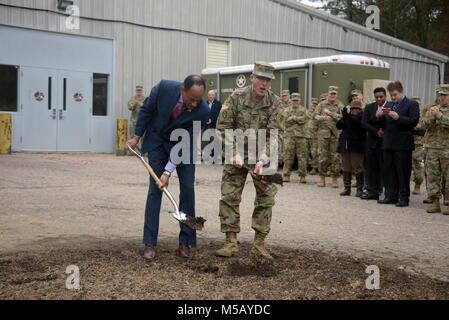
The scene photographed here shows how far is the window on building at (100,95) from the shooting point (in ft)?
58.2

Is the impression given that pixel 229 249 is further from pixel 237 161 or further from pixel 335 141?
pixel 335 141

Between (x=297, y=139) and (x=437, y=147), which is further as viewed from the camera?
(x=297, y=139)

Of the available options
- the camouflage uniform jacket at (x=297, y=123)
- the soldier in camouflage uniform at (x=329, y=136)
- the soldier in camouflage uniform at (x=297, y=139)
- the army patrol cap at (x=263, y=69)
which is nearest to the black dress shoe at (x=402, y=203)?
the soldier in camouflage uniform at (x=329, y=136)

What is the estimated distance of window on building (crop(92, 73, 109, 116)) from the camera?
58.2ft

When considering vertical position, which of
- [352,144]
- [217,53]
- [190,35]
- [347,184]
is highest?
[190,35]

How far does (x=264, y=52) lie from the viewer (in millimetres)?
20719

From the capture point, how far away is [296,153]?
12.3 meters

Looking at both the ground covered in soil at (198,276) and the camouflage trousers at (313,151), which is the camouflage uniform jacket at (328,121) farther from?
the ground covered in soil at (198,276)

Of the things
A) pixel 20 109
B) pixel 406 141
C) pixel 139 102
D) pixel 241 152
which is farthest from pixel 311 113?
pixel 20 109

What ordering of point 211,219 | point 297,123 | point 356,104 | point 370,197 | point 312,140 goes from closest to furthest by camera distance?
1. point 211,219
2. point 370,197
3. point 356,104
4. point 297,123
5. point 312,140

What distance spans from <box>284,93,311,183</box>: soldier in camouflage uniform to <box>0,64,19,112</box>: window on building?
8882 millimetres

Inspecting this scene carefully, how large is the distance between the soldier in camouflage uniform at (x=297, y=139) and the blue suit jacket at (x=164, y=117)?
278 inches

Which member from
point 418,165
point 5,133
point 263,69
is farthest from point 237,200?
point 5,133

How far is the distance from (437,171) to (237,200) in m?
4.83
